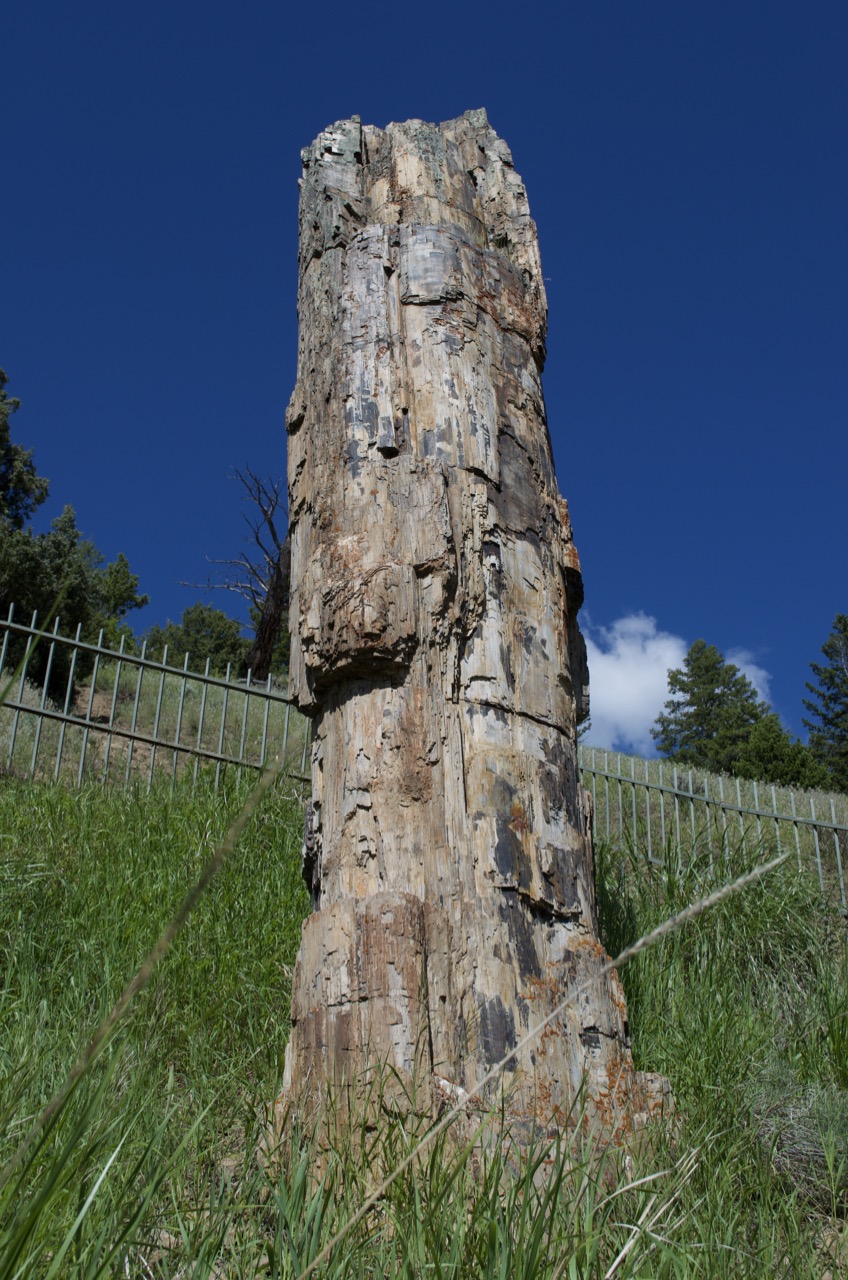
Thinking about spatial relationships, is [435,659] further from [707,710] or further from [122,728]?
[707,710]

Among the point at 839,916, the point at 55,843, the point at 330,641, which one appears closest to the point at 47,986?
the point at 55,843

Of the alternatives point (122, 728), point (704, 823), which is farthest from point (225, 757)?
point (704, 823)

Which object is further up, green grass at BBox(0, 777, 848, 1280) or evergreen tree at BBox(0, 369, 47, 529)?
evergreen tree at BBox(0, 369, 47, 529)

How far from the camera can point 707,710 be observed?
1539 inches

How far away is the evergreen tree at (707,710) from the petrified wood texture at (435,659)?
31890 mm

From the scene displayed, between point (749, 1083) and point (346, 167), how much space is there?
11.0ft

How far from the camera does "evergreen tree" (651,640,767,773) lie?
1390 inches

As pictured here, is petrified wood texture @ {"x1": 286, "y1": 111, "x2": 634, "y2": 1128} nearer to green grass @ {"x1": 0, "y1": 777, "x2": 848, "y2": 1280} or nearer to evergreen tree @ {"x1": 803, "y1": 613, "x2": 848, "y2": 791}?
green grass @ {"x1": 0, "y1": 777, "x2": 848, "y2": 1280}

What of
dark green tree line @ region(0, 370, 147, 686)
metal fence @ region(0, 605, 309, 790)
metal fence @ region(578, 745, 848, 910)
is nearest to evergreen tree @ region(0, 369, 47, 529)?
dark green tree line @ region(0, 370, 147, 686)

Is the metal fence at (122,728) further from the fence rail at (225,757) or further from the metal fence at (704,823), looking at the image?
the metal fence at (704,823)

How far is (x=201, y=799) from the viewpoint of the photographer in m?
6.01

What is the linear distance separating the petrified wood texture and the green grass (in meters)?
0.24

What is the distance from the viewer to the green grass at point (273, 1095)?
1553 mm

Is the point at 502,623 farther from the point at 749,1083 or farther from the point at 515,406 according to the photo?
the point at 749,1083
